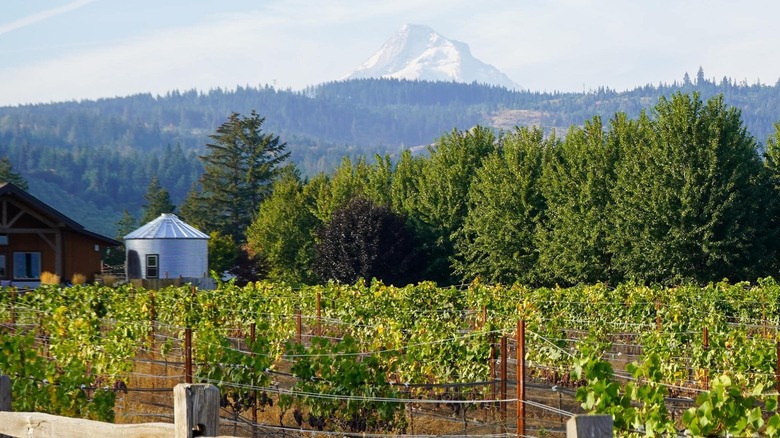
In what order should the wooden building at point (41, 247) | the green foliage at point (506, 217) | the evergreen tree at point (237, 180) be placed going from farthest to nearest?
the evergreen tree at point (237, 180)
the green foliage at point (506, 217)
the wooden building at point (41, 247)

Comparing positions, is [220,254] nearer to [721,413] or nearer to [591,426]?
[721,413]

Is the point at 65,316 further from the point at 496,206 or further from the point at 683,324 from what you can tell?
the point at 496,206

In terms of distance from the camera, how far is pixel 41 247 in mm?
48219

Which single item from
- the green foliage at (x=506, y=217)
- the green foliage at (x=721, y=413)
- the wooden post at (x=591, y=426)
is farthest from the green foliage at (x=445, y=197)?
the wooden post at (x=591, y=426)

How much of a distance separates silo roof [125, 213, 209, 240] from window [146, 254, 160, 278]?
101cm

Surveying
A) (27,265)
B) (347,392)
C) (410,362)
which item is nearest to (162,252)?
(27,265)

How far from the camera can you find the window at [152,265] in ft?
178

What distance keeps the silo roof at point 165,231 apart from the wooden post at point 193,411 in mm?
49961

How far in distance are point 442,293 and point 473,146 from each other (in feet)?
102

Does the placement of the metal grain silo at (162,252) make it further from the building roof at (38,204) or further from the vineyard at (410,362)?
the vineyard at (410,362)

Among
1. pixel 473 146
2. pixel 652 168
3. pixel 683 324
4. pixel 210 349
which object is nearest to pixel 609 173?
pixel 652 168

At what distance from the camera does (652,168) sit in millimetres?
43062

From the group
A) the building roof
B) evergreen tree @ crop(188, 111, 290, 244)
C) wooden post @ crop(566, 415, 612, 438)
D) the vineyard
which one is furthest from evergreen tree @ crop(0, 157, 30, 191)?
wooden post @ crop(566, 415, 612, 438)

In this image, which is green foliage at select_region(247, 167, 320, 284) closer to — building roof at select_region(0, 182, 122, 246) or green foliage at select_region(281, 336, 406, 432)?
building roof at select_region(0, 182, 122, 246)
